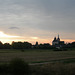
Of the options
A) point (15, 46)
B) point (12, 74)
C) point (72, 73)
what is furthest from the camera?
point (15, 46)

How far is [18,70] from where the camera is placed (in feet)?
49.3

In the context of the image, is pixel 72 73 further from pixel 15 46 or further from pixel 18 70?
pixel 15 46

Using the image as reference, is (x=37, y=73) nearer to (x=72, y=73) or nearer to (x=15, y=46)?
(x=72, y=73)

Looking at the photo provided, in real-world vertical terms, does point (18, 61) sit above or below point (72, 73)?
above

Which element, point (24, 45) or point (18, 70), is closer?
point (18, 70)

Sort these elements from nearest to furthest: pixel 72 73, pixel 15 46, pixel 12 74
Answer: pixel 12 74
pixel 72 73
pixel 15 46

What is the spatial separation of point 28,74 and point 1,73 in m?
2.65

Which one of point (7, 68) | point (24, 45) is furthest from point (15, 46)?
point (7, 68)

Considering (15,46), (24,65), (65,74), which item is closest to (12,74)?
(24,65)

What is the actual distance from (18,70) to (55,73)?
375cm

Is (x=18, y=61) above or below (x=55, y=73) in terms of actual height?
above

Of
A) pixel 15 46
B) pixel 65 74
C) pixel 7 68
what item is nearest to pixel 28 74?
pixel 7 68

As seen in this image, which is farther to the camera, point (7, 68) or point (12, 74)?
point (7, 68)

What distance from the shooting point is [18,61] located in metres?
15.8
